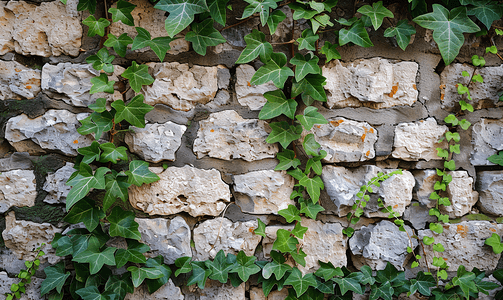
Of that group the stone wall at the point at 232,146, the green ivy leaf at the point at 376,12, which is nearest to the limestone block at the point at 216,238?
the stone wall at the point at 232,146

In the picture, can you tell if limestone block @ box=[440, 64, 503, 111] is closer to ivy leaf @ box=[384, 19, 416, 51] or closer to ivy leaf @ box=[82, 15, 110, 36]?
ivy leaf @ box=[384, 19, 416, 51]

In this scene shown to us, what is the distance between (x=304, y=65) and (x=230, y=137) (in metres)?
0.41

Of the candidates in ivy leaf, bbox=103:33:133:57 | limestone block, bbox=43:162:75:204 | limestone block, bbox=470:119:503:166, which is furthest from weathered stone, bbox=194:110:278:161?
limestone block, bbox=470:119:503:166

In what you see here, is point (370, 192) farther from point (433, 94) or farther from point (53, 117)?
point (53, 117)

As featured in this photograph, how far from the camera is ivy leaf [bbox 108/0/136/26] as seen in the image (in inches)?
42.9

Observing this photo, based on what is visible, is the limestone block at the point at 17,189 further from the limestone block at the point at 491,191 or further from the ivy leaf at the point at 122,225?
the limestone block at the point at 491,191

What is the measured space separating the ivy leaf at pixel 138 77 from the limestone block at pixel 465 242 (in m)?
1.28

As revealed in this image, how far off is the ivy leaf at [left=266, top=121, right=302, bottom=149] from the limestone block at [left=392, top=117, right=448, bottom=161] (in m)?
0.42

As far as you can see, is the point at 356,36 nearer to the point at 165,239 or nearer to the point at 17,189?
the point at 165,239

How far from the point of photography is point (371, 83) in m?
1.20

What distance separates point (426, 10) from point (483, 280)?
1.15 meters

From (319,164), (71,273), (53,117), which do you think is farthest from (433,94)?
(71,273)

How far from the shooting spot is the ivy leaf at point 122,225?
1139mm

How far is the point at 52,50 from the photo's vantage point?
1.18 metres
